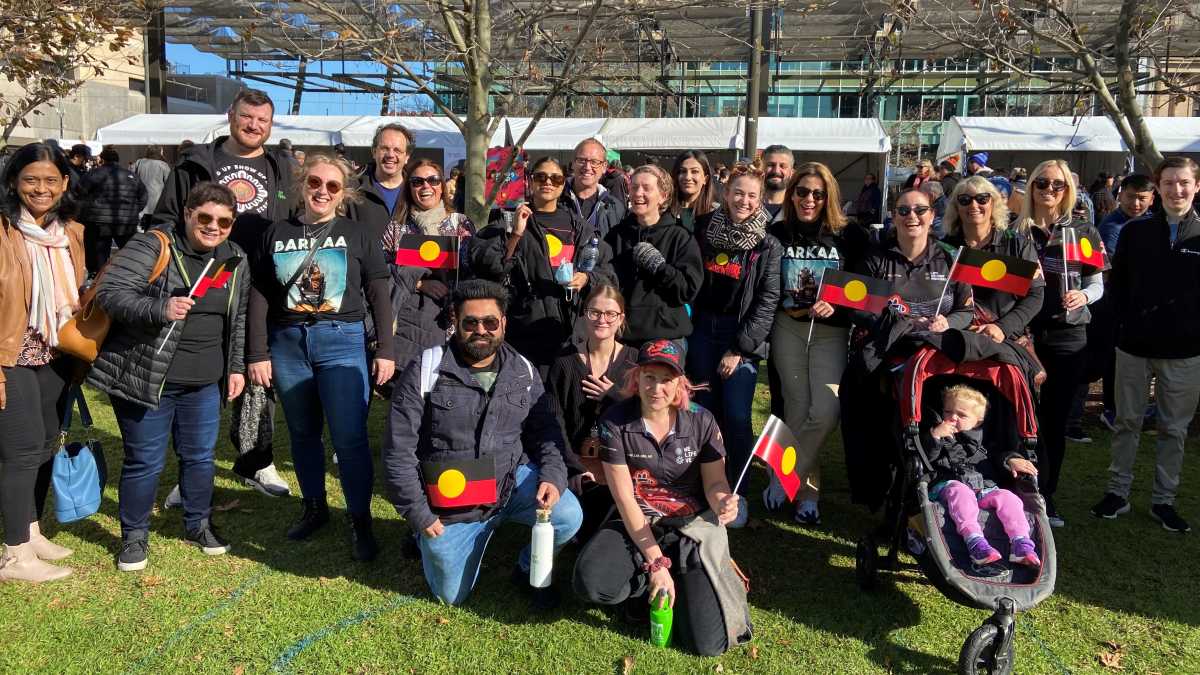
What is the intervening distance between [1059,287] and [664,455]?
2.64m

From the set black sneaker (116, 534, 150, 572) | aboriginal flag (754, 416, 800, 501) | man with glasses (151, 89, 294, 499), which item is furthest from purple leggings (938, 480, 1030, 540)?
black sneaker (116, 534, 150, 572)

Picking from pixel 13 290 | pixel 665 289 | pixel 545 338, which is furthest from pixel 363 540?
pixel 665 289

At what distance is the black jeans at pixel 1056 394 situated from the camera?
487 cm

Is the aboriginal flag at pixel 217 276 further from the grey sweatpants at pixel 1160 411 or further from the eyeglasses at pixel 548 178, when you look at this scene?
the grey sweatpants at pixel 1160 411

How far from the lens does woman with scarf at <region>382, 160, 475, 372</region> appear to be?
16.1ft

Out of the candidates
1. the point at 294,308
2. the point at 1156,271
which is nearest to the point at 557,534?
the point at 294,308

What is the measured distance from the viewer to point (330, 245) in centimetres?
411

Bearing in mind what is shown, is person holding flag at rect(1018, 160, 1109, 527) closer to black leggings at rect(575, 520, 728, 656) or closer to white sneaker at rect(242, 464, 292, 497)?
black leggings at rect(575, 520, 728, 656)

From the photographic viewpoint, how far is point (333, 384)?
13.6 ft

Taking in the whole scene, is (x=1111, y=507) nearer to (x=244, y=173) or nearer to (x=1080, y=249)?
(x=1080, y=249)

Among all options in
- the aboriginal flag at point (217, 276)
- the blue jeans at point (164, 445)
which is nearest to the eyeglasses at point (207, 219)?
the aboriginal flag at point (217, 276)

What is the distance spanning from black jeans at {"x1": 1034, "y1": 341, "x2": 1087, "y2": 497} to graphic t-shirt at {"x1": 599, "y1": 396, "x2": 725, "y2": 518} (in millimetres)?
2367

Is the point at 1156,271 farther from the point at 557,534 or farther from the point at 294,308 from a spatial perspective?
the point at 294,308

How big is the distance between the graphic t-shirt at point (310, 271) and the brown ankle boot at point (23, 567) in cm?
156
